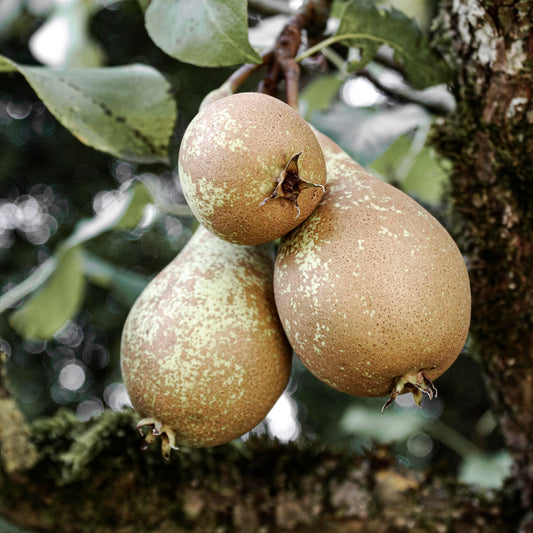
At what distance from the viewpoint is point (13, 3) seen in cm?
132

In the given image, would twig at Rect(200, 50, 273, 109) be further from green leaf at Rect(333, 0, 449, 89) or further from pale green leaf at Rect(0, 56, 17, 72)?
pale green leaf at Rect(0, 56, 17, 72)

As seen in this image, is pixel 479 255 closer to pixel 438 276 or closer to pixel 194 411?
pixel 438 276

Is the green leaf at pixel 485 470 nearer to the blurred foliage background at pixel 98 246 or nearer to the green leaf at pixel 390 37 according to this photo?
the blurred foliage background at pixel 98 246

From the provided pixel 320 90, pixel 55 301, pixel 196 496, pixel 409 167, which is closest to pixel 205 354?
pixel 196 496

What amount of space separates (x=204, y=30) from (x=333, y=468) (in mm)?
591

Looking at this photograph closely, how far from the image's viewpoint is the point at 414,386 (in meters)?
0.49

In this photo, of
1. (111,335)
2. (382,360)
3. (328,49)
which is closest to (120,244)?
(111,335)

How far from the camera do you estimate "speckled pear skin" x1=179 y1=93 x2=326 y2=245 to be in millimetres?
460

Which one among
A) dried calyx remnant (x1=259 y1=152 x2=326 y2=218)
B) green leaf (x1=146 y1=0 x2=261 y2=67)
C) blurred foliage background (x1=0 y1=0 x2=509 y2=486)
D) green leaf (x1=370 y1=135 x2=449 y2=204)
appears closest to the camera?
dried calyx remnant (x1=259 y1=152 x2=326 y2=218)

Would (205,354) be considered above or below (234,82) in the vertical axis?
below

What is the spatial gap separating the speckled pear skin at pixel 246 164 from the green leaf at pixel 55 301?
53 cm

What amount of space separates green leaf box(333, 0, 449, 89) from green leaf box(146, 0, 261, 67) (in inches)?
6.4

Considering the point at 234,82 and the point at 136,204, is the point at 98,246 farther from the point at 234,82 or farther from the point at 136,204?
the point at 234,82

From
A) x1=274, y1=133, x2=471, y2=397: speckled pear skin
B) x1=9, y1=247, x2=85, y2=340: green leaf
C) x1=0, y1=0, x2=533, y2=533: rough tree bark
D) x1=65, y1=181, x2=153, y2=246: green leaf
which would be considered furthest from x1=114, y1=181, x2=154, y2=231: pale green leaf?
x1=274, y1=133, x2=471, y2=397: speckled pear skin
